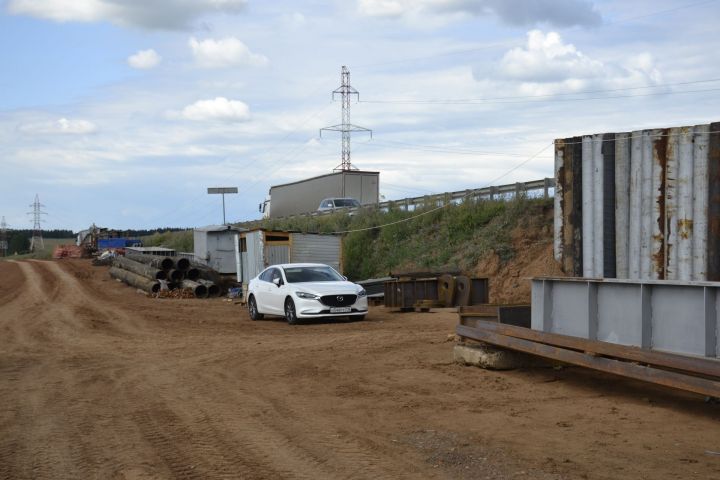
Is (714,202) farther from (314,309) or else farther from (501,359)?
(314,309)

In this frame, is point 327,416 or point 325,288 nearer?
point 327,416

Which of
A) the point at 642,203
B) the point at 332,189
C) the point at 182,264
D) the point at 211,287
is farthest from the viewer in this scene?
the point at 332,189

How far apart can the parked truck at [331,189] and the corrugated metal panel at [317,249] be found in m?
18.9

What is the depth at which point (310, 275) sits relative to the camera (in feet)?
74.3

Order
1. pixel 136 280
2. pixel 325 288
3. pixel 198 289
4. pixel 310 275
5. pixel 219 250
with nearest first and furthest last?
1. pixel 325 288
2. pixel 310 275
3. pixel 198 289
4. pixel 136 280
5. pixel 219 250

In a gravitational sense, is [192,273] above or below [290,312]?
above

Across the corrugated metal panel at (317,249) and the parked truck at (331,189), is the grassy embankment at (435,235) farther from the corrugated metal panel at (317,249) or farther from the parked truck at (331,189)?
the parked truck at (331,189)

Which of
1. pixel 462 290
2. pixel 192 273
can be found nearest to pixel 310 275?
pixel 462 290

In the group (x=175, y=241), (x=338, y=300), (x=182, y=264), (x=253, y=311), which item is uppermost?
(x=175, y=241)

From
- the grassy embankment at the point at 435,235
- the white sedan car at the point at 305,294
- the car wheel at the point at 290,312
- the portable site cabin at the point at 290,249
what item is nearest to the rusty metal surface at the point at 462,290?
the white sedan car at the point at 305,294

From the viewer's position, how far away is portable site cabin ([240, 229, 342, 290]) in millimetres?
30922

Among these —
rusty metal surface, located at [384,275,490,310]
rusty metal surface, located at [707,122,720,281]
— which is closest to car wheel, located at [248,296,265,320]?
rusty metal surface, located at [384,275,490,310]

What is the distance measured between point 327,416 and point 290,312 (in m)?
12.3

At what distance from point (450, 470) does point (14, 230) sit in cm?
15548
